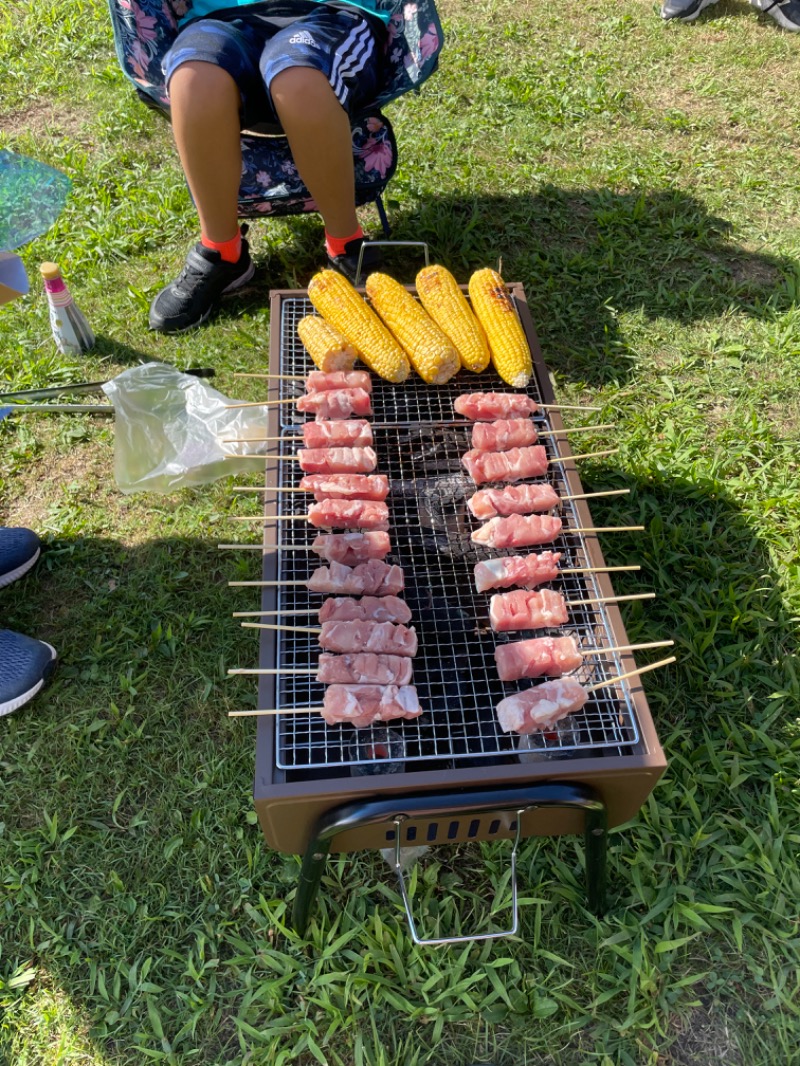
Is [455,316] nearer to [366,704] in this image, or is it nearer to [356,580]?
[356,580]

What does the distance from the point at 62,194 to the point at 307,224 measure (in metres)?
1.54

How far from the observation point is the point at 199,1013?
2.51 metres

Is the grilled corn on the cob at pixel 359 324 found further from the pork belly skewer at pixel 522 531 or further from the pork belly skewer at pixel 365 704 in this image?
the pork belly skewer at pixel 365 704

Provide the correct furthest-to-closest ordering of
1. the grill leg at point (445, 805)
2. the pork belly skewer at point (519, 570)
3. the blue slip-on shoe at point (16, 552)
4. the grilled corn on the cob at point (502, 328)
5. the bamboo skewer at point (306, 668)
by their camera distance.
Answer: the blue slip-on shoe at point (16, 552) < the grilled corn on the cob at point (502, 328) < the pork belly skewer at point (519, 570) < the bamboo skewer at point (306, 668) < the grill leg at point (445, 805)

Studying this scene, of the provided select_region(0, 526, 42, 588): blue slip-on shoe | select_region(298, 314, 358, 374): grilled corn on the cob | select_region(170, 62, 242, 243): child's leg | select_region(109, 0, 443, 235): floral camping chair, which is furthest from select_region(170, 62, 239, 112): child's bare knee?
select_region(0, 526, 42, 588): blue slip-on shoe

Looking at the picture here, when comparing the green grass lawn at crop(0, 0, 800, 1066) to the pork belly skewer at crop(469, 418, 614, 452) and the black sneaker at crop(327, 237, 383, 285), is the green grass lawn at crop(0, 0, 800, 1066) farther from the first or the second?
the pork belly skewer at crop(469, 418, 614, 452)

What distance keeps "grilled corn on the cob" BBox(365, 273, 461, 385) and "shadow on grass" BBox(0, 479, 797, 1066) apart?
3.76 feet

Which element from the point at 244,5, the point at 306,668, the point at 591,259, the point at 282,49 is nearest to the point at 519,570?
the point at 306,668

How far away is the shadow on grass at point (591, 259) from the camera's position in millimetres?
4617

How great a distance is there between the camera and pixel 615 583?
A: 3555 mm

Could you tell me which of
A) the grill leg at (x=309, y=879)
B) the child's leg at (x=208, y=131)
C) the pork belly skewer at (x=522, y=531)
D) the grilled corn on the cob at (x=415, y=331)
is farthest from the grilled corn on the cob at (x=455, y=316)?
the grill leg at (x=309, y=879)

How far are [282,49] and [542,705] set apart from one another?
10.8ft

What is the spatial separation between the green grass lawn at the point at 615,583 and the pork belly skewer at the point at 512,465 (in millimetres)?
917

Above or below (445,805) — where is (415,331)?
above
